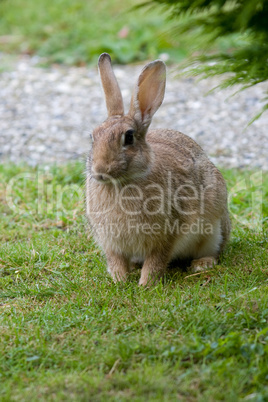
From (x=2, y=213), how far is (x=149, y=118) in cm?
255

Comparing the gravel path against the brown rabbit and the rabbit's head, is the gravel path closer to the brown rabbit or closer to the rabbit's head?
the brown rabbit

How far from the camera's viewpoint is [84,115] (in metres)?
9.67

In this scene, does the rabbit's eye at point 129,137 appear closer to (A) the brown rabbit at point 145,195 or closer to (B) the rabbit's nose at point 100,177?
(A) the brown rabbit at point 145,195

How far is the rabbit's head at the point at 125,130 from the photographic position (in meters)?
4.15

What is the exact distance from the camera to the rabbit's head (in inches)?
163

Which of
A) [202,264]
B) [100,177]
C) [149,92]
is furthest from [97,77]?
[100,177]

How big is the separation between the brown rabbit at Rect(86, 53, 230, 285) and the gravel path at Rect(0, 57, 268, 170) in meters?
2.76

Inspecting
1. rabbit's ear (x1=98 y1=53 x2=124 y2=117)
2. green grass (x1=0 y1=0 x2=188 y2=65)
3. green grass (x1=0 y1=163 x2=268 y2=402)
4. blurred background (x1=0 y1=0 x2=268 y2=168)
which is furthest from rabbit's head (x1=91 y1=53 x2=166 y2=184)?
green grass (x1=0 y1=0 x2=188 y2=65)

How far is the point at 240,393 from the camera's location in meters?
2.92

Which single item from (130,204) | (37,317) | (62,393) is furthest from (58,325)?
(130,204)

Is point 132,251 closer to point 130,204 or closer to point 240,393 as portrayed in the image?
point 130,204

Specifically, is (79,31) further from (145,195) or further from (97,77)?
(145,195)

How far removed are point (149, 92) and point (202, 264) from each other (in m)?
1.57

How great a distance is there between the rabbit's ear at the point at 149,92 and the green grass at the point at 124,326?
1.38 metres
